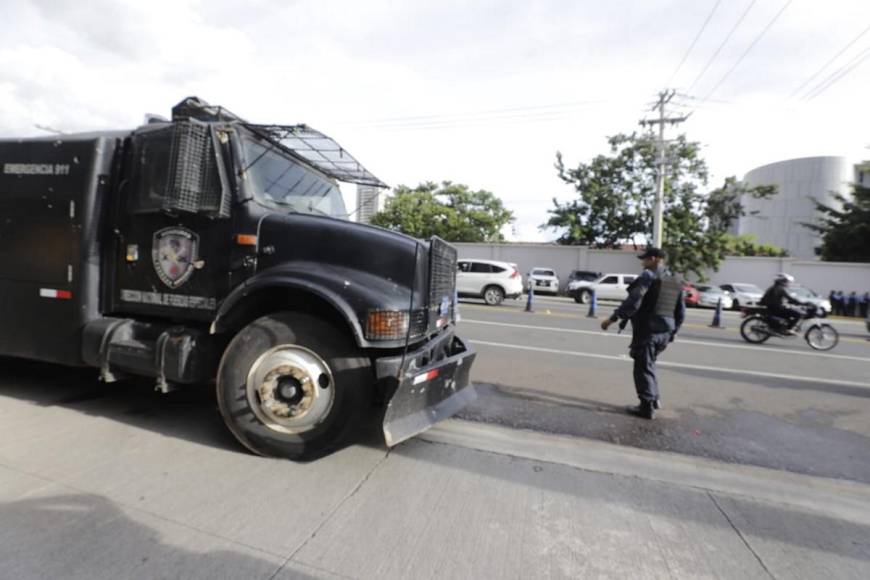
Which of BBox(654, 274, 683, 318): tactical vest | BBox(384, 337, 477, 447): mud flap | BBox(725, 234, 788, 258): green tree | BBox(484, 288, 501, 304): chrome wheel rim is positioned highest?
BBox(725, 234, 788, 258): green tree

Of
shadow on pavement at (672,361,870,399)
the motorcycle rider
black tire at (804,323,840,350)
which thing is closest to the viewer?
shadow on pavement at (672,361,870,399)

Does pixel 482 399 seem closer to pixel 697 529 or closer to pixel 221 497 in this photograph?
pixel 697 529

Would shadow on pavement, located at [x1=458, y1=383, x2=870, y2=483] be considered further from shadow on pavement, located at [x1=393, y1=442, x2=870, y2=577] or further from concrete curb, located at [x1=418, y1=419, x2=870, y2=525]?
shadow on pavement, located at [x1=393, y1=442, x2=870, y2=577]

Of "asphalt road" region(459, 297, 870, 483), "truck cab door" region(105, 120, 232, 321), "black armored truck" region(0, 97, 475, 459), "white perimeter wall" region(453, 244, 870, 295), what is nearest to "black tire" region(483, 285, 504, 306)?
"asphalt road" region(459, 297, 870, 483)

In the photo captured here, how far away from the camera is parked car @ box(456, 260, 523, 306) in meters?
17.8

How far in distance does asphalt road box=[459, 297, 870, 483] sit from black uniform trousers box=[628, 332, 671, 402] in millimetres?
295

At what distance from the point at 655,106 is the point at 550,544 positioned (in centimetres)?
3017

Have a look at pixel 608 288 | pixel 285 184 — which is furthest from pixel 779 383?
pixel 608 288

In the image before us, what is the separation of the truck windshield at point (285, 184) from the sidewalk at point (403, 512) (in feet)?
6.56

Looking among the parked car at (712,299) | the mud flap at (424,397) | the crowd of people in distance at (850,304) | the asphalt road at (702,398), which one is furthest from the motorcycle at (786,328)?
the crowd of people in distance at (850,304)

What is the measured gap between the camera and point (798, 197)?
57.0 m

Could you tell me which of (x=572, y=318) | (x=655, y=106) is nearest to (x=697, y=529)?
(x=572, y=318)

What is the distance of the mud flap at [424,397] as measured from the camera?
3.07 metres

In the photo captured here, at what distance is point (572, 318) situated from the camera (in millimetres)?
13516
